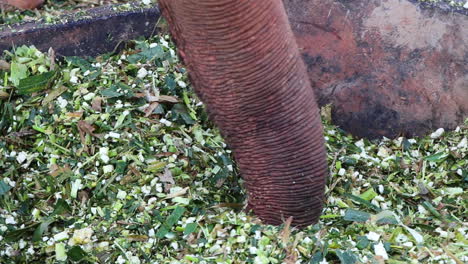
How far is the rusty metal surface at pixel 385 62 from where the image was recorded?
9.56ft

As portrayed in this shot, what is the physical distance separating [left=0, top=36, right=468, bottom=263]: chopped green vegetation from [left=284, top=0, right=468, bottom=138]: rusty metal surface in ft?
0.23

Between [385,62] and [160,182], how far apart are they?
929 millimetres

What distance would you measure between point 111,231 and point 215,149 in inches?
20.6

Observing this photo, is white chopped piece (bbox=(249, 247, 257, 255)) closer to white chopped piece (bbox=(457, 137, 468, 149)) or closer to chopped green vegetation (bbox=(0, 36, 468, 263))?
chopped green vegetation (bbox=(0, 36, 468, 263))

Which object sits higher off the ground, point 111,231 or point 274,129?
point 274,129

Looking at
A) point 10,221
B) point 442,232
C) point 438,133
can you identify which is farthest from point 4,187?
point 438,133

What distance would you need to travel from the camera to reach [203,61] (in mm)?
2053

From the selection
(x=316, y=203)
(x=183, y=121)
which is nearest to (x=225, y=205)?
(x=316, y=203)

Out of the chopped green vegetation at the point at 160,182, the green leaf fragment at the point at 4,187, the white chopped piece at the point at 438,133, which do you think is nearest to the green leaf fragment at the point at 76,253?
the chopped green vegetation at the point at 160,182

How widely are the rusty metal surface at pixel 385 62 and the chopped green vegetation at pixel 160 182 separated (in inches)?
2.8

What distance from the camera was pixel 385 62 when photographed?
300 centimetres

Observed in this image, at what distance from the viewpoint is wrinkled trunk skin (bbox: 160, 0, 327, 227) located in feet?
6.39

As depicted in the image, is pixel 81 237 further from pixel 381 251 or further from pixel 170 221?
pixel 381 251

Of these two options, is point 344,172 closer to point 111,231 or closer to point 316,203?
point 316,203
